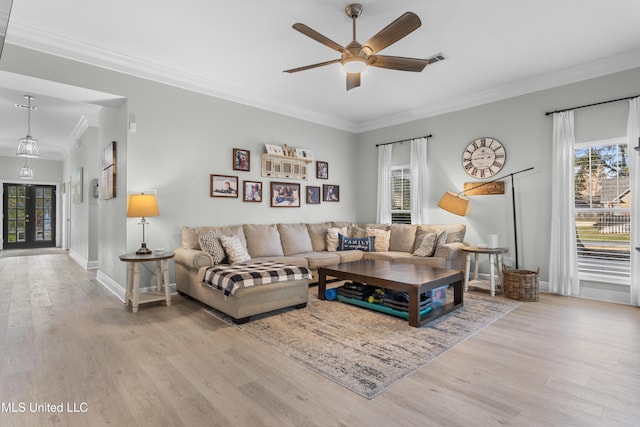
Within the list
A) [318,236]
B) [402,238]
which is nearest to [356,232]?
[318,236]

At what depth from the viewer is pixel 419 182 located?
19.5 ft

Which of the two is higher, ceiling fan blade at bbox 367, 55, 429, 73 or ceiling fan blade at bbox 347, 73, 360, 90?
ceiling fan blade at bbox 367, 55, 429, 73

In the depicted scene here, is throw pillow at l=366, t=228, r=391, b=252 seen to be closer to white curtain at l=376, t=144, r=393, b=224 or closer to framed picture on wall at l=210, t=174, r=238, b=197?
white curtain at l=376, t=144, r=393, b=224

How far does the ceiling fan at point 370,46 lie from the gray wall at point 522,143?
242 cm

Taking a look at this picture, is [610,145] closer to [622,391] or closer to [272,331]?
[622,391]

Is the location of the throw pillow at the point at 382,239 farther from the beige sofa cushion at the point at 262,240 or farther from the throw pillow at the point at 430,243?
the beige sofa cushion at the point at 262,240

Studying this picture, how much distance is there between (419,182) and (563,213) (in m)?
2.17

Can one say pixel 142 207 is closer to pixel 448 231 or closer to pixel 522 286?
pixel 448 231

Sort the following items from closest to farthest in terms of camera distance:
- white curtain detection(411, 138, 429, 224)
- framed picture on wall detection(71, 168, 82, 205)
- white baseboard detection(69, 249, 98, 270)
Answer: white curtain detection(411, 138, 429, 224) < white baseboard detection(69, 249, 98, 270) < framed picture on wall detection(71, 168, 82, 205)

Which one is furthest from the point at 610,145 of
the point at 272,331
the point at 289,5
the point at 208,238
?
the point at 208,238

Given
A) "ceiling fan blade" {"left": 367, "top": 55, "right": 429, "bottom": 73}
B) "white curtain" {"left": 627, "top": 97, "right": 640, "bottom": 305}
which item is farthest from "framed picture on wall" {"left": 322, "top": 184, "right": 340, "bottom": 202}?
"white curtain" {"left": 627, "top": 97, "right": 640, "bottom": 305}

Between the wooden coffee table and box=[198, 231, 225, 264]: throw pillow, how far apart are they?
4.05ft

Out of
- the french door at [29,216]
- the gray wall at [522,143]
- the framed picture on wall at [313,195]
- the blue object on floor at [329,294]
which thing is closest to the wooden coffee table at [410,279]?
the blue object on floor at [329,294]

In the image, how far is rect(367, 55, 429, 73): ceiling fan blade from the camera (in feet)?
10.4
